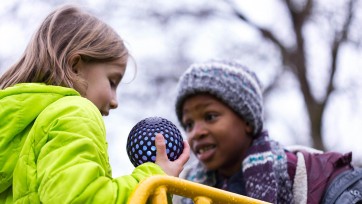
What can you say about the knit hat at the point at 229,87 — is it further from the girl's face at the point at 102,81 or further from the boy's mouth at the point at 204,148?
the girl's face at the point at 102,81

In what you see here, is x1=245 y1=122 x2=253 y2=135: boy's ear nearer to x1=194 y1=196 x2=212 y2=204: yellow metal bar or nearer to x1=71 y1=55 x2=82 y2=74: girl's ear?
x1=71 y1=55 x2=82 y2=74: girl's ear

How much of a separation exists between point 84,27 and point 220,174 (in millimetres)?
1571

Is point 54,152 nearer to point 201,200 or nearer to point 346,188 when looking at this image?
point 201,200

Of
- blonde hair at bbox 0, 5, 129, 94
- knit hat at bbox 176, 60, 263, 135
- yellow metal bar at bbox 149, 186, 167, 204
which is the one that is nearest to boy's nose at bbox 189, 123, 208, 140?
knit hat at bbox 176, 60, 263, 135

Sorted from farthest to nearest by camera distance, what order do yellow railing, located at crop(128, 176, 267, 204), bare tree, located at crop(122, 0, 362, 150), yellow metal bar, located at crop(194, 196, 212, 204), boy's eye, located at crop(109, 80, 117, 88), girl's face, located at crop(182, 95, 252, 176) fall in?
bare tree, located at crop(122, 0, 362, 150) < girl's face, located at crop(182, 95, 252, 176) < boy's eye, located at crop(109, 80, 117, 88) < yellow metal bar, located at crop(194, 196, 212, 204) < yellow railing, located at crop(128, 176, 267, 204)

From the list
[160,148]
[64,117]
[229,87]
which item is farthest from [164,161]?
[229,87]

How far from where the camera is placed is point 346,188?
12.5ft

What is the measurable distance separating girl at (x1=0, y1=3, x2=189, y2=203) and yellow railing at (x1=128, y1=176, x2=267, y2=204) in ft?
0.38

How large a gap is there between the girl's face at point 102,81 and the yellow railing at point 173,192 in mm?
755

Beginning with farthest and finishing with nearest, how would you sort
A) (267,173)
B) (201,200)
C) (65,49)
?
(267,173)
(65,49)
(201,200)

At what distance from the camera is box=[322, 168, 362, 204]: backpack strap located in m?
3.73

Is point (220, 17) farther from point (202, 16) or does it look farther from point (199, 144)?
point (199, 144)

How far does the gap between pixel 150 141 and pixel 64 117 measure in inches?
14.8

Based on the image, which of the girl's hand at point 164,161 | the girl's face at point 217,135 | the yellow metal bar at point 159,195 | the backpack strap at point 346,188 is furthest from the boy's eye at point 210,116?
the yellow metal bar at point 159,195
